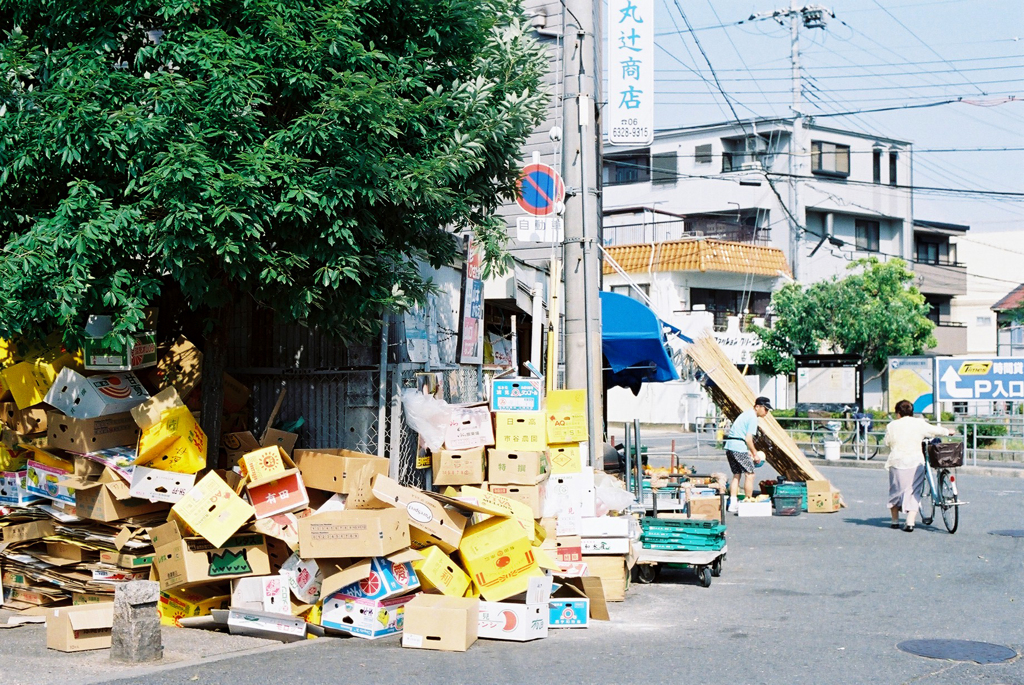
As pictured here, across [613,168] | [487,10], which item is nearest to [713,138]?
[613,168]

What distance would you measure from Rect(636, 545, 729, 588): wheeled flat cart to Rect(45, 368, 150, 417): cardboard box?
16.7 ft

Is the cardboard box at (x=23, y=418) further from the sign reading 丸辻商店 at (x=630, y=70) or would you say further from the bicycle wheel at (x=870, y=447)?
the bicycle wheel at (x=870, y=447)

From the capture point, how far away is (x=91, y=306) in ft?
23.8

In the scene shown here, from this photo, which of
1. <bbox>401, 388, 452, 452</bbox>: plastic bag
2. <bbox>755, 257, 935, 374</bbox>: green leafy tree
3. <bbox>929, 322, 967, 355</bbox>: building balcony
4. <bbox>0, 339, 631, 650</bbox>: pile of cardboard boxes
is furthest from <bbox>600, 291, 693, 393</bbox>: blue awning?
<bbox>929, 322, 967, 355</bbox>: building balcony

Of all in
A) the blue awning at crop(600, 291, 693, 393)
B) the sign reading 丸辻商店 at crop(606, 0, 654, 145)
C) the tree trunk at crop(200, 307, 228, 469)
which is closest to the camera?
the tree trunk at crop(200, 307, 228, 469)

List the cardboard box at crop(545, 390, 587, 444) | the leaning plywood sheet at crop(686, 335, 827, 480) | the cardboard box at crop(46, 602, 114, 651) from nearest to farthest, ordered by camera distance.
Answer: the cardboard box at crop(46, 602, 114, 651) < the cardboard box at crop(545, 390, 587, 444) < the leaning plywood sheet at crop(686, 335, 827, 480)

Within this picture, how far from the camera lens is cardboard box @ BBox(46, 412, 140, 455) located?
25.9 ft

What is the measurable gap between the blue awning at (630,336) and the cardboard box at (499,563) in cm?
639

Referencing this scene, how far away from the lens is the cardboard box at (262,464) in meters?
7.75

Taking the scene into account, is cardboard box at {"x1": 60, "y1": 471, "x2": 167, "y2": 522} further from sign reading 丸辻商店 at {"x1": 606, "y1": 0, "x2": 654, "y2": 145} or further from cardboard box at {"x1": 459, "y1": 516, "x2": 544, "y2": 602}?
sign reading 丸辻商店 at {"x1": 606, "y1": 0, "x2": 654, "y2": 145}

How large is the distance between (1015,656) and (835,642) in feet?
4.06

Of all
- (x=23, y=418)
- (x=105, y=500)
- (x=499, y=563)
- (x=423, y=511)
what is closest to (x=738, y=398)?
(x=499, y=563)

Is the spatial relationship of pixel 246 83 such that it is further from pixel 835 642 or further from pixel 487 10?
pixel 835 642

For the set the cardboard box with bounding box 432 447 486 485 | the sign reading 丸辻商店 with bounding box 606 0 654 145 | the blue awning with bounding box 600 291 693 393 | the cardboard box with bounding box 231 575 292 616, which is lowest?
the cardboard box with bounding box 231 575 292 616
